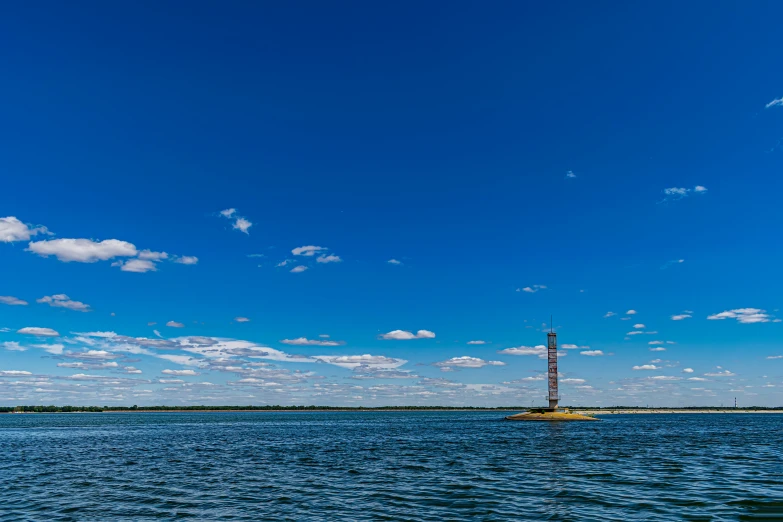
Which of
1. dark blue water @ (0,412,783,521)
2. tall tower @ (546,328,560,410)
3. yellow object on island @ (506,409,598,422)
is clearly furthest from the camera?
tall tower @ (546,328,560,410)

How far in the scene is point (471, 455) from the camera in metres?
53.2

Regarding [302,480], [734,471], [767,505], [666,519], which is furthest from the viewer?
[734,471]

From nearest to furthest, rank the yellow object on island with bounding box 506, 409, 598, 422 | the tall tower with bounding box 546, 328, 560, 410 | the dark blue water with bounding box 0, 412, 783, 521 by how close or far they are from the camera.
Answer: the dark blue water with bounding box 0, 412, 783, 521 < the yellow object on island with bounding box 506, 409, 598, 422 < the tall tower with bounding box 546, 328, 560, 410

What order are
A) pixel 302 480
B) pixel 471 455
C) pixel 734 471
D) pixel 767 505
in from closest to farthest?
pixel 767 505
pixel 302 480
pixel 734 471
pixel 471 455

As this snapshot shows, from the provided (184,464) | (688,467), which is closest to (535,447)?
(688,467)

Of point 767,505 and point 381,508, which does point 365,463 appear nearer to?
point 381,508

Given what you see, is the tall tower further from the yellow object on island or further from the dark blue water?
the dark blue water

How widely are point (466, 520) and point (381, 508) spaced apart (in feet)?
16.0

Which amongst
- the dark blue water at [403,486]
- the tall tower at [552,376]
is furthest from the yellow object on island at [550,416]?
the dark blue water at [403,486]

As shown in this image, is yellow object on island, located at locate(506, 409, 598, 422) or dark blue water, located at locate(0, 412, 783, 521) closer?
dark blue water, located at locate(0, 412, 783, 521)

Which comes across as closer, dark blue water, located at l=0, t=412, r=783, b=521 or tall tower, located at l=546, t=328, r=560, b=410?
dark blue water, located at l=0, t=412, r=783, b=521

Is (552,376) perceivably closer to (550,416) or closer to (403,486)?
(550,416)

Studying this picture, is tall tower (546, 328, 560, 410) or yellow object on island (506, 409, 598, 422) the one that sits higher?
tall tower (546, 328, 560, 410)

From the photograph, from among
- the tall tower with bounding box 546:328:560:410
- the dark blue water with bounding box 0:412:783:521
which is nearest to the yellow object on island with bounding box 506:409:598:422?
the tall tower with bounding box 546:328:560:410
